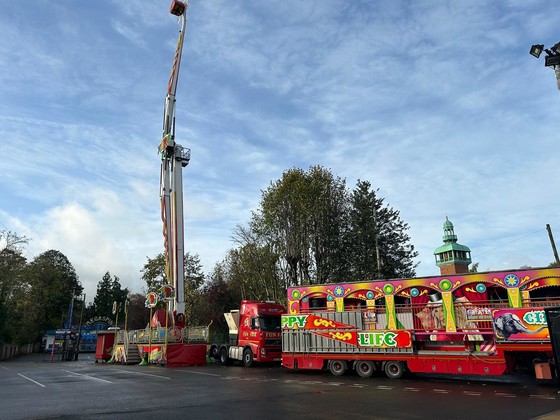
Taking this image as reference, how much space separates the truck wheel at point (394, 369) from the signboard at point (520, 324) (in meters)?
3.95

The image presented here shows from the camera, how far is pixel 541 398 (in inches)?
444

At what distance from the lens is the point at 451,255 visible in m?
64.7

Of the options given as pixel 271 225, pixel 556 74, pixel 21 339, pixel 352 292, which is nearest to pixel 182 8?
pixel 271 225

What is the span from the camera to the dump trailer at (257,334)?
935 inches

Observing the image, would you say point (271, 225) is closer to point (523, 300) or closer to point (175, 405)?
point (523, 300)

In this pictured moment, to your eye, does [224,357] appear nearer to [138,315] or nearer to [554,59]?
[554,59]

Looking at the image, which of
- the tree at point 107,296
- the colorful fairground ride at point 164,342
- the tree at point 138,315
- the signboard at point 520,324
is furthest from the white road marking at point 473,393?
the tree at point 107,296

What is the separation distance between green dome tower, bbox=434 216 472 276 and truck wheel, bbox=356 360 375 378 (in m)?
50.0

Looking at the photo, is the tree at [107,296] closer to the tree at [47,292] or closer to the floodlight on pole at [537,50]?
the tree at [47,292]

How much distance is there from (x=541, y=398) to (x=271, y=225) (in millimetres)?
27253

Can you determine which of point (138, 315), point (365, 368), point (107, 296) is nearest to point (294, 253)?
point (365, 368)

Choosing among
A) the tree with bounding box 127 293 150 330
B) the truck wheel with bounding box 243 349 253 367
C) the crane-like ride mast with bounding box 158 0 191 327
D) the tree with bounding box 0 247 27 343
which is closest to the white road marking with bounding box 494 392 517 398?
the truck wheel with bounding box 243 349 253 367

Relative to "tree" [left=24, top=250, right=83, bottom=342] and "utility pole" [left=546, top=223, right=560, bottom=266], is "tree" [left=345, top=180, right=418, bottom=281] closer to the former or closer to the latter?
"utility pole" [left=546, top=223, right=560, bottom=266]

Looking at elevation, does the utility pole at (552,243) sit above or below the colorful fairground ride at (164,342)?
above
